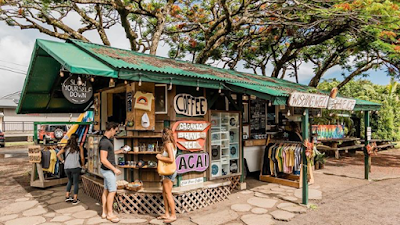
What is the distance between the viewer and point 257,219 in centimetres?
566

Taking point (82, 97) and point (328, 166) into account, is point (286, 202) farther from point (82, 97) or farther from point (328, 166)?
point (328, 166)

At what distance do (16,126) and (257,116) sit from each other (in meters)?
27.3

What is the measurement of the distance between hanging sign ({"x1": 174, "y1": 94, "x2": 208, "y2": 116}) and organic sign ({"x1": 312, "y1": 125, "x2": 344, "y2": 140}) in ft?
31.0

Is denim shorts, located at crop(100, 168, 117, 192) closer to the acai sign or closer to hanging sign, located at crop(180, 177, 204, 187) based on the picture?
hanging sign, located at crop(180, 177, 204, 187)

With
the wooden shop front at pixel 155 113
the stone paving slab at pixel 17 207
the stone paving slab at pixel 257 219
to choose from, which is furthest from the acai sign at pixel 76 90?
the stone paving slab at pixel 257 219

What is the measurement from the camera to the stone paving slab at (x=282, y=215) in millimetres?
5680

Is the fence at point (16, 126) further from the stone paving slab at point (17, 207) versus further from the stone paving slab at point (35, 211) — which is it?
the stone paving slab at point (35, 211)

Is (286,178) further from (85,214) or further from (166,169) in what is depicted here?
(85,214)

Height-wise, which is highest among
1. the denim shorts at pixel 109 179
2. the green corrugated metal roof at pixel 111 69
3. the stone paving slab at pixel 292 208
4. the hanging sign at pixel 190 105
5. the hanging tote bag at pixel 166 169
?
the green corrugated metal roof at pixel 111 69

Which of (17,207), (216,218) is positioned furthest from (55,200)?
(216,218)

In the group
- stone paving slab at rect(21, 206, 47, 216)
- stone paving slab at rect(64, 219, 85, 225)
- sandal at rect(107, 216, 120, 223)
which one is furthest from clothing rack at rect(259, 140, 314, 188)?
stone paving slab at rect(21, 206, 47, 216)

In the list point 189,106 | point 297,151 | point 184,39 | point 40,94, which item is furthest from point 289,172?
point 184,39

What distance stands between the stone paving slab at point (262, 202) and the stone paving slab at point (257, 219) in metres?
0.65

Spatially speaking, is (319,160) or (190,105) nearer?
(190,105)
